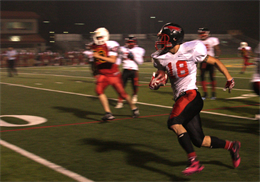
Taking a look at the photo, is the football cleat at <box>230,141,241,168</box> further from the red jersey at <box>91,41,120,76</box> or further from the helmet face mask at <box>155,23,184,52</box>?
the red jersey at <box>91,41,120,76</box>

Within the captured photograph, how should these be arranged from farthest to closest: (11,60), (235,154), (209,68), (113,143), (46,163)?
(11,60)
(209,68)
(113,143)
(46,163)
(235,154)

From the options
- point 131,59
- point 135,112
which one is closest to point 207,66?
point 131,59

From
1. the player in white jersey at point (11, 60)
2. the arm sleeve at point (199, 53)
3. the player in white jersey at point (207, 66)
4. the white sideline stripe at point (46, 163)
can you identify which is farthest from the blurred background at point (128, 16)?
the arm sleeve at point (199, 53)

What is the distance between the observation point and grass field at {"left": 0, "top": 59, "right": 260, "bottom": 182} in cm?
391

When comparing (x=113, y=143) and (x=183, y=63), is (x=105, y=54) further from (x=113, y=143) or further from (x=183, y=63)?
(x=183, y=63)

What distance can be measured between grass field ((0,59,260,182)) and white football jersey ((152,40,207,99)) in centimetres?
101

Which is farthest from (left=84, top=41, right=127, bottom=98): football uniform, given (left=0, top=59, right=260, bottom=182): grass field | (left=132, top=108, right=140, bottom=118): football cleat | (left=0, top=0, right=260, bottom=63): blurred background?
(left=0, top=0, right=260, bottom=63): blurred background

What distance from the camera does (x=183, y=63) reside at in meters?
3.80

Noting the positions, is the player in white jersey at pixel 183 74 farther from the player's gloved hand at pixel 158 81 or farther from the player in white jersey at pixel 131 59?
the player in white jersey at pixel 131 59

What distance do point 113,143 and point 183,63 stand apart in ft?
6.71

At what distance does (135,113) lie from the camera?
730 cm

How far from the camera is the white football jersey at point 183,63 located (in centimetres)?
380

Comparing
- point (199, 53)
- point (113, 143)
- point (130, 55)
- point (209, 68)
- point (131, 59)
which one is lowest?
point (113, 143)

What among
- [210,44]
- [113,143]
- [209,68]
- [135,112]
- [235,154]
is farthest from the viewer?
[210,44]
